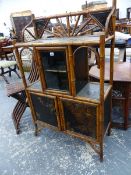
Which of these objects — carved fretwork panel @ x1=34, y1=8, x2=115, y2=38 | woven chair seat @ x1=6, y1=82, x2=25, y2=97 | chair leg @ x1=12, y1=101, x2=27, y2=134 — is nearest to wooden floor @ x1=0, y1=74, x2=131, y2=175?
chair leg @ x1=12, y1=101, x2=27, y2=134

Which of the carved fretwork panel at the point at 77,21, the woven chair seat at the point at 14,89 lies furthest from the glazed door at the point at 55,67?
the woven chair seat at the point at 14,89

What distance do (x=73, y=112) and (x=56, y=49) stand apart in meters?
0.61

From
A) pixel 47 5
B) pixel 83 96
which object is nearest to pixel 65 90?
pixel 83 96

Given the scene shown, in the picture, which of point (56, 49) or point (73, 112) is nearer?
point (56, 49)

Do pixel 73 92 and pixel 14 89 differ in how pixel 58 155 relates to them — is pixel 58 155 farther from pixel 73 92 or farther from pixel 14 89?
pixel 14 89

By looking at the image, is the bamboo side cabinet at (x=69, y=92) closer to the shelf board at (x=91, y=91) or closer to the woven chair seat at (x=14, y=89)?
the shelf board at (x=91, y=91)

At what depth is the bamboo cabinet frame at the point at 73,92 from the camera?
1346 mm

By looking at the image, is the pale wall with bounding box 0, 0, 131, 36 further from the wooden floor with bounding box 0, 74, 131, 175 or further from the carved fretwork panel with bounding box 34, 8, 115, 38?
the wooden floor with bounding box 0, 74, 131, 175

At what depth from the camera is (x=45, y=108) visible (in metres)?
1.75

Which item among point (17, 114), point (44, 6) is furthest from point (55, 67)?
point (44, 6)

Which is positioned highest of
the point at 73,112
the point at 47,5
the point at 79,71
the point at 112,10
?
the point at 47,5

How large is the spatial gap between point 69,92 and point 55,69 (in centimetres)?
25

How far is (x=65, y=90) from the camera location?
1.53 meters

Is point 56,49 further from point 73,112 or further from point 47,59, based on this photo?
point 73,112
